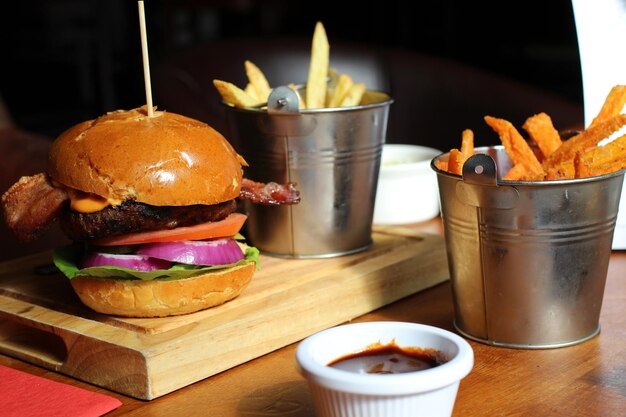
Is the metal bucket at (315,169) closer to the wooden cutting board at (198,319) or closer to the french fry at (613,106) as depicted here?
the wooden cutting board at (198,319)

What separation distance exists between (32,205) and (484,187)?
2.69ft

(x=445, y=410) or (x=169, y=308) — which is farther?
(x=169, y=308)

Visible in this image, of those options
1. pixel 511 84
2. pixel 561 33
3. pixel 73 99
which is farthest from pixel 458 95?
pixel 73 99

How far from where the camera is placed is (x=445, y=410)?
1.16 metres

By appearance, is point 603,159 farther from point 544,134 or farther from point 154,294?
point 154,294

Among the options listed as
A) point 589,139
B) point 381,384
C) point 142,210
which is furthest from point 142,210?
point 589,139

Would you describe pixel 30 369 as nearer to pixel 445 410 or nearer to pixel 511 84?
pixel 445 410

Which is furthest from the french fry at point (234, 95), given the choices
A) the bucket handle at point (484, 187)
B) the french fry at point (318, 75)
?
the bucket handle at point (484, 187)

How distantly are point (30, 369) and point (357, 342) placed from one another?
2.06 ft

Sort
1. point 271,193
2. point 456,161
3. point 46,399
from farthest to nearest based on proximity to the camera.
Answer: point 271,193 < point 456,161 < point 46,399

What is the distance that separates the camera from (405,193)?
7.52 ft

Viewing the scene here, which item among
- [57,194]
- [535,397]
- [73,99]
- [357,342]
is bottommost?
[73,99]

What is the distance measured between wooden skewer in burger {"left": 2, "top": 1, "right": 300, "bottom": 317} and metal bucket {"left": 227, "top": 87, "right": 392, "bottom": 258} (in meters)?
0.27

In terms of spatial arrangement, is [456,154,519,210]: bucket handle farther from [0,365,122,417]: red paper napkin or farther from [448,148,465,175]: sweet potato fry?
[0,365,122,417]: red paper napkin
